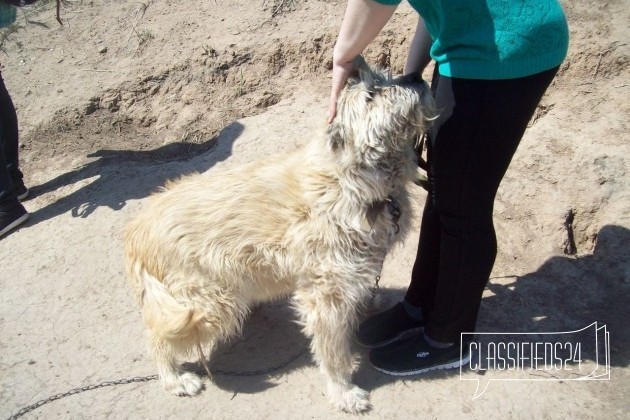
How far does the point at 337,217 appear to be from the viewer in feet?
7.72

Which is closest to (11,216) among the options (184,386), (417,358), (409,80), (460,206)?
(184,386)

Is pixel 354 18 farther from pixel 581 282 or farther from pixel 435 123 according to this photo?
pixel 581 282

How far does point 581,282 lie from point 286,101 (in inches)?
133

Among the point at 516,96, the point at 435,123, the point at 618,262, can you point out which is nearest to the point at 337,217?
the point at 435,123

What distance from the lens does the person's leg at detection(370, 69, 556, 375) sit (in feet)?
6.50

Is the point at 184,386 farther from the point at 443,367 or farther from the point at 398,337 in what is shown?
the point at 443,367

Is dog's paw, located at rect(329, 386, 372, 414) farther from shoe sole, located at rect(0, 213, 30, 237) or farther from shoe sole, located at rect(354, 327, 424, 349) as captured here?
shoe sole, located at rect(0, 213, 30, 237)

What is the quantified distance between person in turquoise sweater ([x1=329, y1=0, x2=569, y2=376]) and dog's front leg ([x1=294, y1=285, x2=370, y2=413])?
520 mm

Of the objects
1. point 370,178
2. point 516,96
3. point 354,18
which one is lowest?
point 370,178

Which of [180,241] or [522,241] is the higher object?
[180,241]

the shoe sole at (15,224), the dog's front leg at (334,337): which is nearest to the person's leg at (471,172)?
the dog's front leg at (334,337)

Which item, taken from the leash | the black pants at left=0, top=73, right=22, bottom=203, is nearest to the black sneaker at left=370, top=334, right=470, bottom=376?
the leash

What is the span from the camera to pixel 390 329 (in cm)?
298

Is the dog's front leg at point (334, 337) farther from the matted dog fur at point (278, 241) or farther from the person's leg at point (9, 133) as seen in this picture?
the person's leg at point (9, 133)
